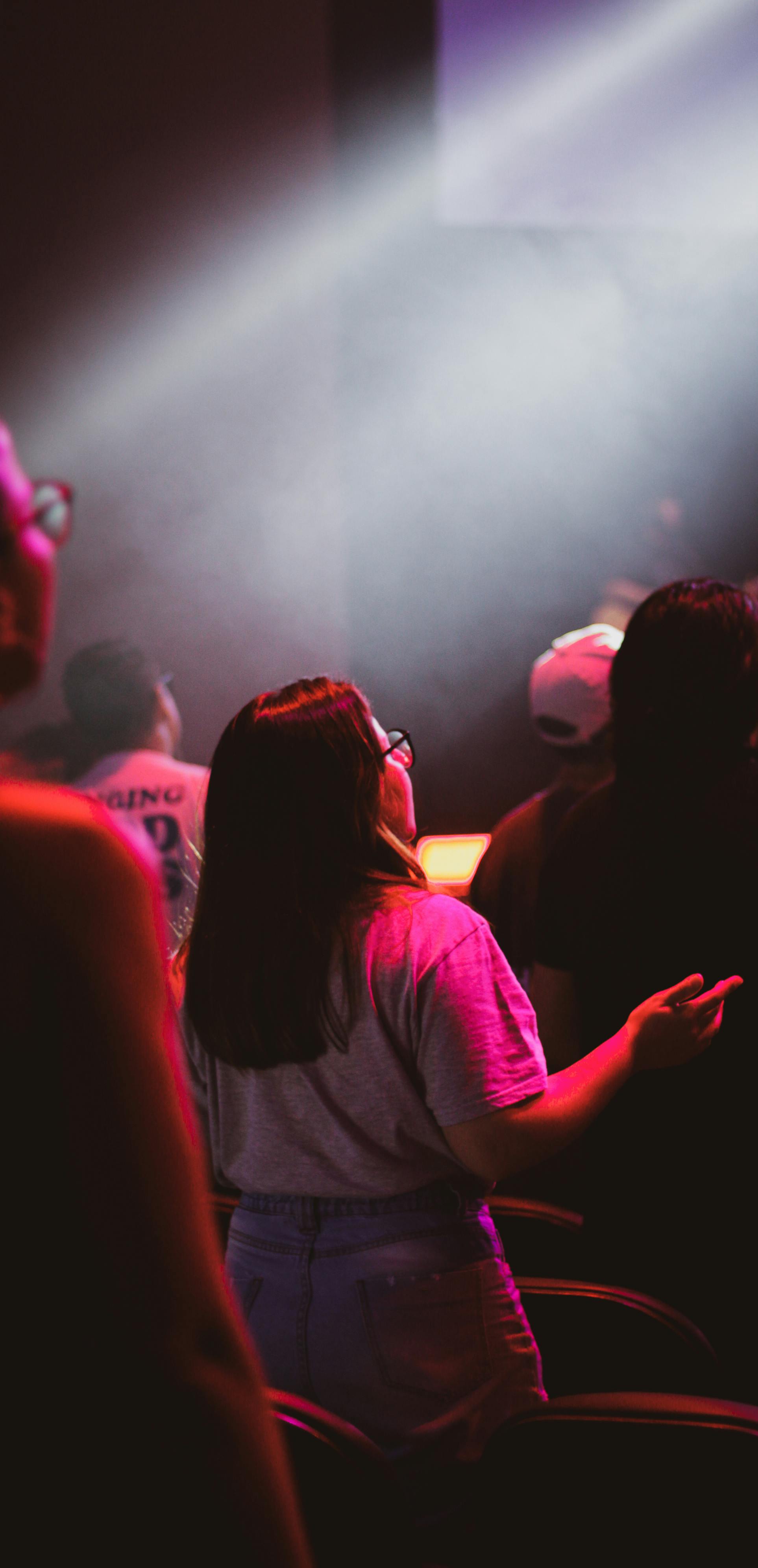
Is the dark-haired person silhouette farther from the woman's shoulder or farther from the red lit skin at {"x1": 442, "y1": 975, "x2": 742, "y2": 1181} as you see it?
the woman's shoulder

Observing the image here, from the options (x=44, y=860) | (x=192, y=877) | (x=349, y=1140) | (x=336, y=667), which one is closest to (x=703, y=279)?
(x=336, y=667)

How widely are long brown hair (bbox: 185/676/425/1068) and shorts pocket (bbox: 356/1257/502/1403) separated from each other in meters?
0.25

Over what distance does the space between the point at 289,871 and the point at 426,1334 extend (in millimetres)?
504

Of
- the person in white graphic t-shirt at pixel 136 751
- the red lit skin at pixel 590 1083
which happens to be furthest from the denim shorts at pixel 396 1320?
the person in white graphic t-shirt at pixel 136 751

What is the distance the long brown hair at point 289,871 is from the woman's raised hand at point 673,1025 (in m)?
0.30

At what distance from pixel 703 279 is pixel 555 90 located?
34.0 inches

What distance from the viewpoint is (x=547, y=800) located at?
7.55 feet

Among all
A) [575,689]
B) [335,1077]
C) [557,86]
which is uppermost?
[557,86]

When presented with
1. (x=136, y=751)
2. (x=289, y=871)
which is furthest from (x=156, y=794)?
(x=289, y=871)

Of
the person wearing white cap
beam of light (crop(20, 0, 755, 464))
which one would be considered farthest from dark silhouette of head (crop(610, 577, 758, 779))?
beam of light (crop(20, 0, 755, 464))

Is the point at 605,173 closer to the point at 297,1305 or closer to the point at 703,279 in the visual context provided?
the point at 703,279

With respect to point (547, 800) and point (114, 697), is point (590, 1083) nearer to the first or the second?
point (547, 800)

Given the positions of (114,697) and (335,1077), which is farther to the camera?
(114,697)

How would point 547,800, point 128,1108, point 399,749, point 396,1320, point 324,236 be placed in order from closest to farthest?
point 128,1108 → point 396,1320 → point 399,749 → point 547,800 → point 324,236
